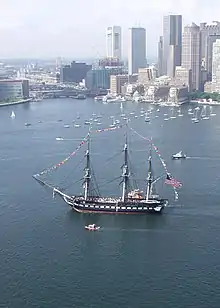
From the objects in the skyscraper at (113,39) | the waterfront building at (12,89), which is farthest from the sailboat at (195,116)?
the skyscraper at (113,39)

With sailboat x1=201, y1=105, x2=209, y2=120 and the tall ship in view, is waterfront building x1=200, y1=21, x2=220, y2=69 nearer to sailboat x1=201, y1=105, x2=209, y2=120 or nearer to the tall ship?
sailboat x1=201, y1=105, x2=209, y2=120

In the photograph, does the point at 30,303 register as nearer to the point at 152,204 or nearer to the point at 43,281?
the point at 43,281

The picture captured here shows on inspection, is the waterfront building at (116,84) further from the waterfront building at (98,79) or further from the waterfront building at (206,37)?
the waterfront building at (206,37)

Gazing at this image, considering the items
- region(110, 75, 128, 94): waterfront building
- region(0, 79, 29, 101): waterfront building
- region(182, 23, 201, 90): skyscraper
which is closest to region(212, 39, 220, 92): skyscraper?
region(182, 23, 201, 90): skyscraper

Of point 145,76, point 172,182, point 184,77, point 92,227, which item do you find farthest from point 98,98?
point 92,227

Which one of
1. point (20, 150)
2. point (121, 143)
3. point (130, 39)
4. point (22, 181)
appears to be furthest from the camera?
point (130, 39)

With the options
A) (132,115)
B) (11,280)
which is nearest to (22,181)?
(11,280)

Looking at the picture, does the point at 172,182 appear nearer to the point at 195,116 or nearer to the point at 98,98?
the point at 195,116
